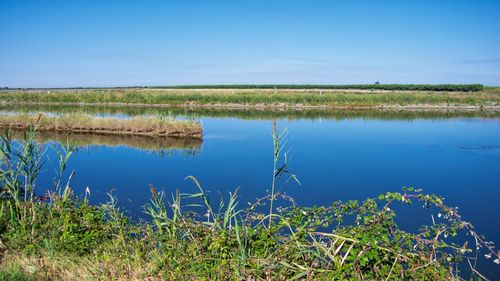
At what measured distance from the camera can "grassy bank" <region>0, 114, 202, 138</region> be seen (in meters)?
23.4

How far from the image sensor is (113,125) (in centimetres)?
2477

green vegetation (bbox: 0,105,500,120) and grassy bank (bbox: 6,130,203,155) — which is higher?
green vegetation (bbox: 0,105,500,120)

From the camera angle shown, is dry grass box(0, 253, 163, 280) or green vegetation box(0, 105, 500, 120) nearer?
dry grass box(0, 253, 163, 280)

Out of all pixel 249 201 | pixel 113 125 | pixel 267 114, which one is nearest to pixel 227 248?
pixel 249 201

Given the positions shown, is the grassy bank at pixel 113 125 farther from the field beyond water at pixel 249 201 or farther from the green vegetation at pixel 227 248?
the green vegetation at pixel 227 248

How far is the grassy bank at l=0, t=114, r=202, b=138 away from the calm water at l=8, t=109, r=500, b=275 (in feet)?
4.48

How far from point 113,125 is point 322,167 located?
1365 cm

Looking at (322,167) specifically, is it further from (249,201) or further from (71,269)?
(71,269)

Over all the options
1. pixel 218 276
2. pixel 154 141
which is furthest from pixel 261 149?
pixel 218 276

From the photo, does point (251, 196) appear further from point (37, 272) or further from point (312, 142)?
point (312, 142)

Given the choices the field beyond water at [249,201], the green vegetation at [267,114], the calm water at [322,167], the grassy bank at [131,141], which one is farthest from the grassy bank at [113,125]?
the green vegetation at [267,114]

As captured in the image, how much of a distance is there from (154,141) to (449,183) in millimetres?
13392

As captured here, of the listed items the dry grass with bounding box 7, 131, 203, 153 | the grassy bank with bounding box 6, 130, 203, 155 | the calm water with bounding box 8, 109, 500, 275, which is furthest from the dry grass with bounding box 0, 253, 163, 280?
the dry grass with bounding box 7, 131, 203, 153

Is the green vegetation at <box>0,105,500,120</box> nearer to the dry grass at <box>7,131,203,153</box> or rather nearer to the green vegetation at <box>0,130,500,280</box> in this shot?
the dry grass at <box>7,131,203,153</box>
